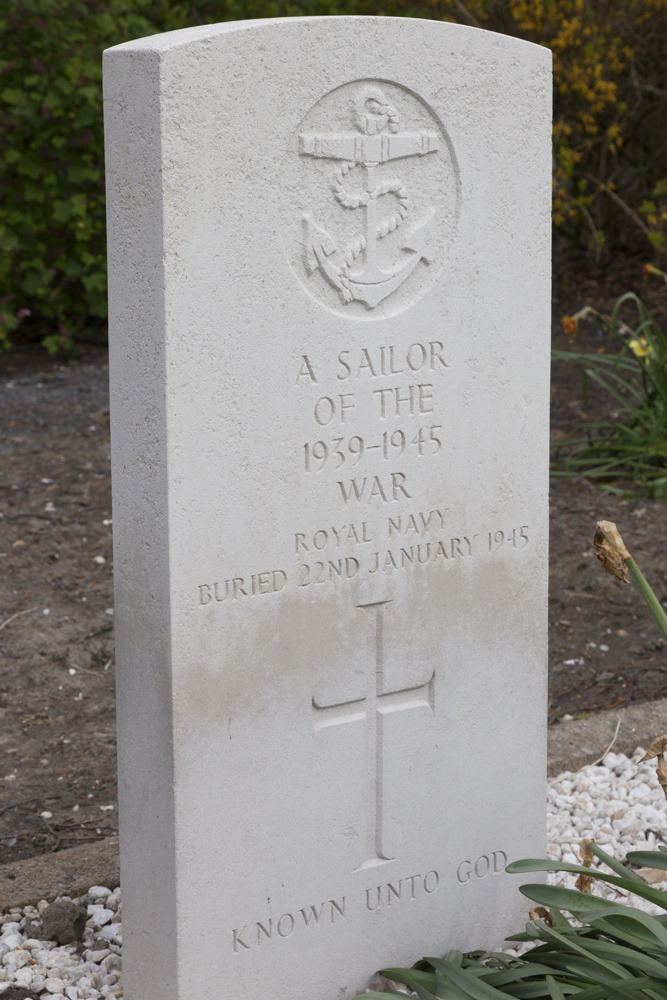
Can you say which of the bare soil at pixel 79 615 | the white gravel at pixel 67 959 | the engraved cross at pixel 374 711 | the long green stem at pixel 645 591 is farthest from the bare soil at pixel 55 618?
the long green stem at pixel 645 591

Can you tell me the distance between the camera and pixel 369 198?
2.24m

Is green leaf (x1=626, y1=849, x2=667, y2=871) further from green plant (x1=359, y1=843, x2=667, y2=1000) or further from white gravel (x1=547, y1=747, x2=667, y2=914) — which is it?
white gravel (x1=547, y1=747, x2=667, y2=914)

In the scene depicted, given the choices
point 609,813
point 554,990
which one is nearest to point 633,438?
point 609,813

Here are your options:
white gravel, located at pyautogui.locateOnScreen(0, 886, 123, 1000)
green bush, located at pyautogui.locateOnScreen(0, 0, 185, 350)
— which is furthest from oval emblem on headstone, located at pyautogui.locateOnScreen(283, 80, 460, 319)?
green bush, located at pyautogui.locateOnScreen(0, 0, 185, 350)

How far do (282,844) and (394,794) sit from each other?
0.26 metres

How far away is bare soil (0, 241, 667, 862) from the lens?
3.38 meters

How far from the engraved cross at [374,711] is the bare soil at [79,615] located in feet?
3.09

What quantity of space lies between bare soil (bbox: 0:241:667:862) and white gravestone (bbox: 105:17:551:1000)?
3.09 ft

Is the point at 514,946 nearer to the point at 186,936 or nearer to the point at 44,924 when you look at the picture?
the point at 186,936

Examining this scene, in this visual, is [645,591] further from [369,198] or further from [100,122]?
[100,122]

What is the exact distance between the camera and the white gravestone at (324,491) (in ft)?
6.73

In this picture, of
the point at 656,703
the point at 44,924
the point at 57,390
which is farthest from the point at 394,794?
the point at 57,390

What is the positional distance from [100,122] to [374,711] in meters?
4.97

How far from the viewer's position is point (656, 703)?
3.56m
